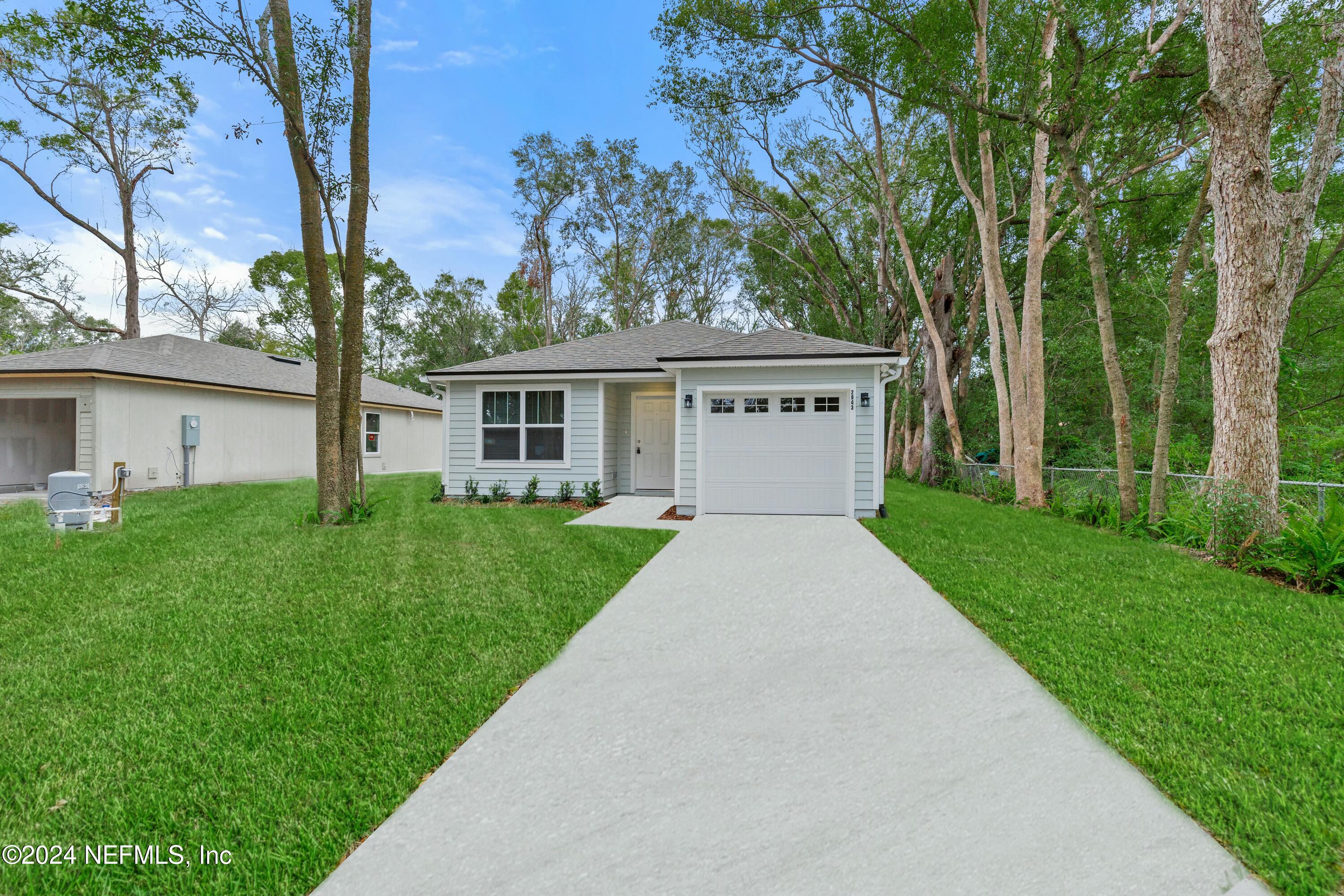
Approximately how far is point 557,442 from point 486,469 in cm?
149

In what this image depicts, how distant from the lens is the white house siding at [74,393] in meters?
10.6

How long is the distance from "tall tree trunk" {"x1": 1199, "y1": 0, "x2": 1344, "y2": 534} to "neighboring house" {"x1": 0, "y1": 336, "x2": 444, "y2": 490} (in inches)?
673

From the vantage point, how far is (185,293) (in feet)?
68.9

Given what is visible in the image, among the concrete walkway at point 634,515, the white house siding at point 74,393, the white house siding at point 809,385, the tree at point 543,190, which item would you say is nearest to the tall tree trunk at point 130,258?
the white house siding at point 74,393

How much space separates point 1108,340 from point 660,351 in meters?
7.30

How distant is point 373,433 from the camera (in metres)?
17.7

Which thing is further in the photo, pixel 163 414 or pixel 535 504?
pixel 163 414

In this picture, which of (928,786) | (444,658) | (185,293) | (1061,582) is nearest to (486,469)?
(444,658)

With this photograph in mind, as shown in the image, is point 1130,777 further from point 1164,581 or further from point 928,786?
point 1164,581

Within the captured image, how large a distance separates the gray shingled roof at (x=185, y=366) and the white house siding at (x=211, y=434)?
287 mm

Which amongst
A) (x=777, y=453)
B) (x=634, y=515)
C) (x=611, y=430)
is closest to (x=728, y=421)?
(x=777, y=453)

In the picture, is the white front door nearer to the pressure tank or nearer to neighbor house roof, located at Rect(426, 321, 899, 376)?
neighbor house roof, located at Rect(426, 321, 899, 376)

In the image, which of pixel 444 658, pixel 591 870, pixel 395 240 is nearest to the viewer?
pixel 591 870

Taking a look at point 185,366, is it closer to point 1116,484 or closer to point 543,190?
point 543,190
